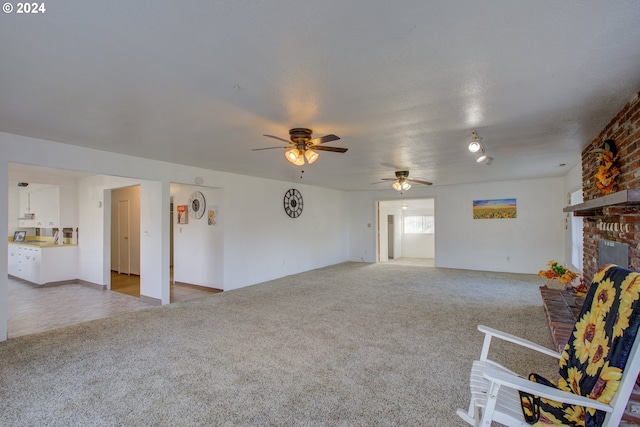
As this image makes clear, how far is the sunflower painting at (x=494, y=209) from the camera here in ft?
24.5

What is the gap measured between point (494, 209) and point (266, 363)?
22.9 feet

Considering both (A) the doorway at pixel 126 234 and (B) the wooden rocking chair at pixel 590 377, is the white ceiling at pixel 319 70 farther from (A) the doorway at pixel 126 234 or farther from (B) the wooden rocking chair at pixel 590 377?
(A) the doorway at pixel 126 234

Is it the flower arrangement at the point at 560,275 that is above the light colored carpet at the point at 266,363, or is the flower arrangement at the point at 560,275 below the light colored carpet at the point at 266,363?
above

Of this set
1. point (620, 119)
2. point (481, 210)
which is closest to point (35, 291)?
point (620, 119)

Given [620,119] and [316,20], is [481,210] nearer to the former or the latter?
[620,119]

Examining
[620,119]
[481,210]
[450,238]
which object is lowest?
[450,238]

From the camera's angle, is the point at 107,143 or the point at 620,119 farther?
the point at 107,143

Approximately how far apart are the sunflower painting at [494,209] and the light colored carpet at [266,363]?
10.2 feet

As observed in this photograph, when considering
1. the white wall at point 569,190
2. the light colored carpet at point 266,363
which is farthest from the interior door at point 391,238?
the light colored carpet at point 266,363

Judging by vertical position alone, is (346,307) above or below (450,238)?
below

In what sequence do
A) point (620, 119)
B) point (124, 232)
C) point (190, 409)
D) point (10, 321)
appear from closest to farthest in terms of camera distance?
point (190, 409)
point (620, 119)
point (10, 321)
point (124, 232)

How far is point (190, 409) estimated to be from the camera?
214 centimetres

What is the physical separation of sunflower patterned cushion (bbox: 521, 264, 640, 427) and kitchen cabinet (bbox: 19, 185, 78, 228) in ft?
26.8

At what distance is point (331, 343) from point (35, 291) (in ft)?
19.8
